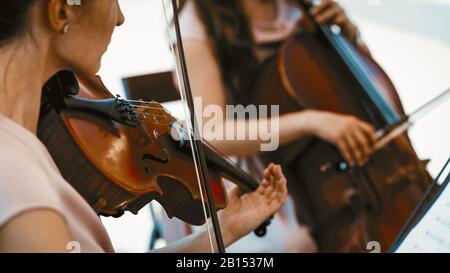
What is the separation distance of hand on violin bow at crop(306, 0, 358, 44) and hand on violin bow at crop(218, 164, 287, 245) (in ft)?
1.00

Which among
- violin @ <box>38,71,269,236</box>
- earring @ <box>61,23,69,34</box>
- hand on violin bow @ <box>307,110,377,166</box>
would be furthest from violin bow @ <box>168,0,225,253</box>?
→ hand on violin bow @ <box>307,110,377,166</box>

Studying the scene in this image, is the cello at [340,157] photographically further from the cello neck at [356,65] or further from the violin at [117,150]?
the violin at [117,150]

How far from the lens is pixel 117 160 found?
0.87 meters

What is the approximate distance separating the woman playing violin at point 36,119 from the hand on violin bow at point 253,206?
25mm

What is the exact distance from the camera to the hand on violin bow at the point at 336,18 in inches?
47.2

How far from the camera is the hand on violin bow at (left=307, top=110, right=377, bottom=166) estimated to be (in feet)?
3.72

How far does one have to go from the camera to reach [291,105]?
1128mm

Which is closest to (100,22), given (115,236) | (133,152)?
(133,152)

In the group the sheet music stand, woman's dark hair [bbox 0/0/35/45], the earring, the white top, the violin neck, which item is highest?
woman's dark hair [bbox 0/0/35/45]

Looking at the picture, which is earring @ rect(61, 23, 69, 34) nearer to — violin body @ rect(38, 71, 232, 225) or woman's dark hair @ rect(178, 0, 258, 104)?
violin body @ rect(38, 71, 232, 225)

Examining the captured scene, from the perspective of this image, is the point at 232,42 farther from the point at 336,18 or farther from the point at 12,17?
the point at 12,17

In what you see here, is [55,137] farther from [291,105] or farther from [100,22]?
[291,105]

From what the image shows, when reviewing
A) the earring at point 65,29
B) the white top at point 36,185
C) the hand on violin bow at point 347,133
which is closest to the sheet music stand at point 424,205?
the hand on violin bow at point 347,133

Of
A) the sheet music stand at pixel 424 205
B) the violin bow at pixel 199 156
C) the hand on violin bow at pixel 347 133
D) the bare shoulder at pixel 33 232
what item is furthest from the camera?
the hand on violin bow at pixel 347 133
